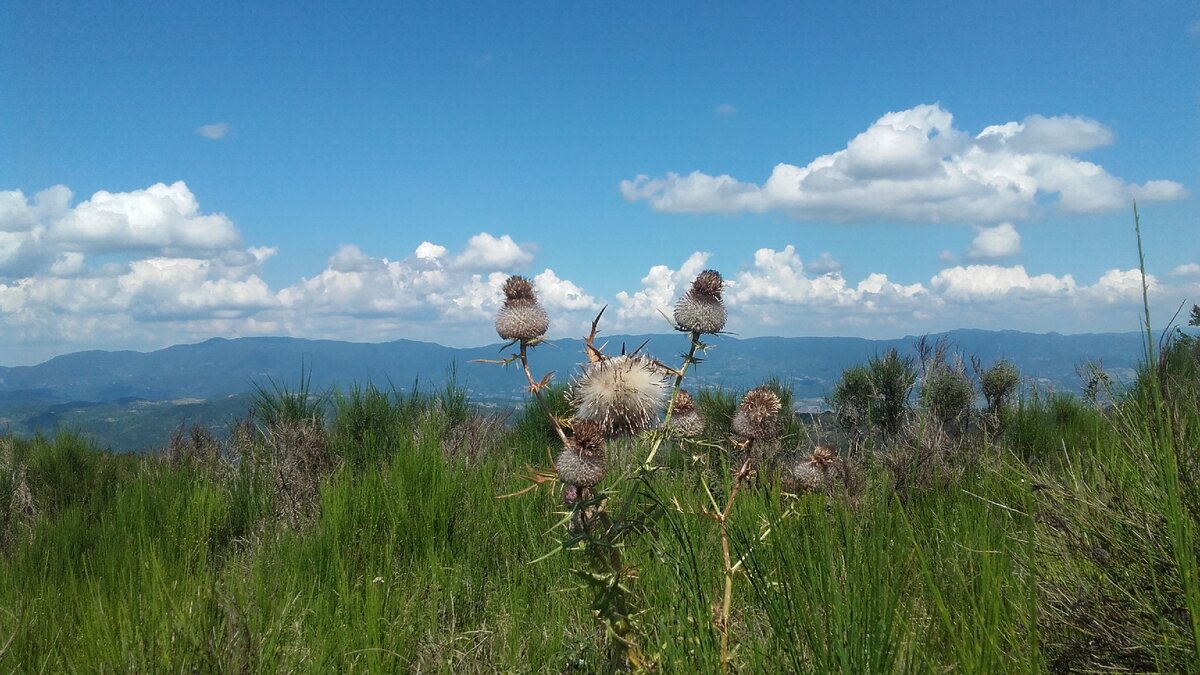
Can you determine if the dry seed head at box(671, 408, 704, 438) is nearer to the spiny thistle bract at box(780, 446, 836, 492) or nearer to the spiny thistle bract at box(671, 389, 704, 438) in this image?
the spiny thistle bract at box(671, 389, 704, 438)

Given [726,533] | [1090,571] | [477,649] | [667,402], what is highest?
[667,402]

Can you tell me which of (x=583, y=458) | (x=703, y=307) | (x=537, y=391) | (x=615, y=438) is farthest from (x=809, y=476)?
(x=537, y=391)

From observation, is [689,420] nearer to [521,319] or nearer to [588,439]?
[521,319]

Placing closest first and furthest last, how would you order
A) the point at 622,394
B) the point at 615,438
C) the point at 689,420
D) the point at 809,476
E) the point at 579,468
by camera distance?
the point at 579,468, the point at 622,394, the point at 615,438, the point at 689,420, the point at 809,476

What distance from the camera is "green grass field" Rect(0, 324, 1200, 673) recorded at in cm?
183

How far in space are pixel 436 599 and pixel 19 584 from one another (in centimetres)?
286

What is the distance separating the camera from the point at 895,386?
34.5ft

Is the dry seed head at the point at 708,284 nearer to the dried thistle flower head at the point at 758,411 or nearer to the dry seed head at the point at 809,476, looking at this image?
the dried thistle flower head at the point at 758,411

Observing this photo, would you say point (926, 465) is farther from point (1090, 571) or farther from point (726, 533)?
point (726, 533)

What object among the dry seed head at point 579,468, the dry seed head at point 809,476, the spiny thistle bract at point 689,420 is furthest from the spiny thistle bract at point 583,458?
the dry seed head at point 809,476

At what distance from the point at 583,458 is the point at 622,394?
0.85ft

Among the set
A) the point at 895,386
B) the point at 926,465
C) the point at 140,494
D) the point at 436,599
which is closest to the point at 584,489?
the point at 436,599

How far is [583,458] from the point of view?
7.82ft

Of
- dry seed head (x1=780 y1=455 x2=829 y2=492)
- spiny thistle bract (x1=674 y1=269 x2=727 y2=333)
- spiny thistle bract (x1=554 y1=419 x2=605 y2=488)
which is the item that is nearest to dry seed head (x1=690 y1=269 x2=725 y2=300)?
spiny thistle bract (x1=674 y1=269 x2=727 y2=333)
